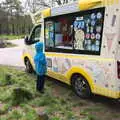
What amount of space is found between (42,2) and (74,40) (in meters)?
36.8

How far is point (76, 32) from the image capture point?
8.01m

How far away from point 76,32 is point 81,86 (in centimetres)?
134

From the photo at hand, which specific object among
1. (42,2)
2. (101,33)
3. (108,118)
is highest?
(42,2)

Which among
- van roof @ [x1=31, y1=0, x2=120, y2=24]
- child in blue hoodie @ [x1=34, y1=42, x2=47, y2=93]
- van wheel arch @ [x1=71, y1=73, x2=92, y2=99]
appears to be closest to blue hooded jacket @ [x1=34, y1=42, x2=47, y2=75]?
child in blue hoodie @ [x1=34, y1=42, x2=47, y2=93]

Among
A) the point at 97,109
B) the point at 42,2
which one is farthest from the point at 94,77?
the point at 42,2

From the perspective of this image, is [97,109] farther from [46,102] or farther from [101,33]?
[101,33]

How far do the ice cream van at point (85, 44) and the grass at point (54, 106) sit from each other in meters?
0.35

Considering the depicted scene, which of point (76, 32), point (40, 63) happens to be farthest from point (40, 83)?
point (76, 32)

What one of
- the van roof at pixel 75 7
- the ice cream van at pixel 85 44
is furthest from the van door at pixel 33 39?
the ice cream van at pixel 85 44

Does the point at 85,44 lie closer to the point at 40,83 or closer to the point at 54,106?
the point at 54,106

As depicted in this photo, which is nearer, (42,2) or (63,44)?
(63,44)

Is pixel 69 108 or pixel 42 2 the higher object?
pixel 42 2

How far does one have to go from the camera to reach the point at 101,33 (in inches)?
278

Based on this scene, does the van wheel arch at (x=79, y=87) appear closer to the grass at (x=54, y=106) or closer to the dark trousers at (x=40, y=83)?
the grass at (x=54, y=106)
